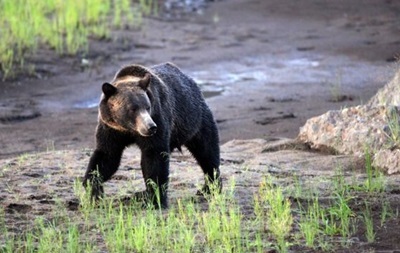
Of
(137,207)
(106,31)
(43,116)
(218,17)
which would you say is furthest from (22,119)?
(218,17)

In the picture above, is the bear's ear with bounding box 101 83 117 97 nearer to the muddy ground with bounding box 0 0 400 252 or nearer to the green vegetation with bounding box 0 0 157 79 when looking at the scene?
the muddy ground with bounding box 0 0 400 252

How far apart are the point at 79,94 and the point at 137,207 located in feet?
23.5

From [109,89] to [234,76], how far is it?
26.7 feet

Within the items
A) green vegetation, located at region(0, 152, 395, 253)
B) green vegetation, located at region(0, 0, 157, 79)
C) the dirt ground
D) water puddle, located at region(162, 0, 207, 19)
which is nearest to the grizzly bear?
green vegetation, located at region(0, 152, 395, 253)

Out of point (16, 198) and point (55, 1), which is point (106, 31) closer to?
point (55, 1)

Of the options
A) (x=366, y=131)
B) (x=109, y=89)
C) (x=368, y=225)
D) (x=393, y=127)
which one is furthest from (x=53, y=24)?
(x=368, y=225)

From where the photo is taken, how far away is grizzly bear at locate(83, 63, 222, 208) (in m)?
7.75

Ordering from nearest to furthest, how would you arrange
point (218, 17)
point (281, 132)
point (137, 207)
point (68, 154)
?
point (137, 207) → point (68, 154) → point (281, 132) → point (218, 17)

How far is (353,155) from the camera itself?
9750mm

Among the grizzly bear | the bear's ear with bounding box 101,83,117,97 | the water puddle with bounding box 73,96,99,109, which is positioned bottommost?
the water puddle with bounding box 73,96,99,109

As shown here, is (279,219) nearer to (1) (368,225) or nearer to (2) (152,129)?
(1) (368,225)

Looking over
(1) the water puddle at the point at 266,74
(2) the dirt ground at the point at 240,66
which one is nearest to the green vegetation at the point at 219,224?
(2) the dirt ground at the point at 240,66

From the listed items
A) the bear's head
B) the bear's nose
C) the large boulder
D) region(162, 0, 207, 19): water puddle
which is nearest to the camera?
the bear's nose

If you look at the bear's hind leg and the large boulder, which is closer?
the bear's hind leg
